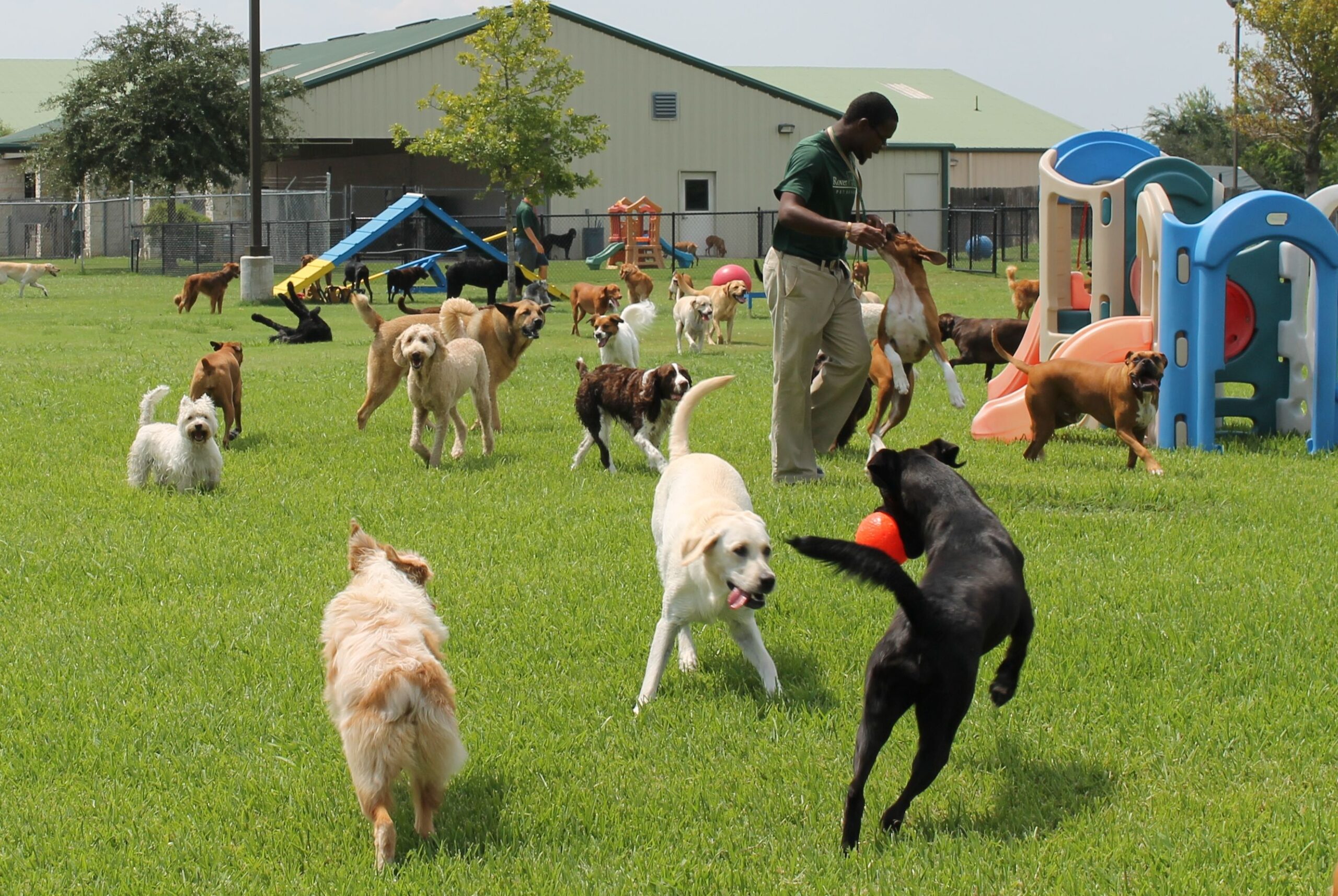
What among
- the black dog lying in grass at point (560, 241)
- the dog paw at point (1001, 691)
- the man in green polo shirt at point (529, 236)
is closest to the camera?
the dog paw at point (1001, 691)

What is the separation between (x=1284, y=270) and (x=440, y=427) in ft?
23.2

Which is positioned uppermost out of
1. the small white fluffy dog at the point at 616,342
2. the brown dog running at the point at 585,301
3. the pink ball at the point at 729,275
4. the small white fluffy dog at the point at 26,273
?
the small white fluffy dog at the point at 26,273

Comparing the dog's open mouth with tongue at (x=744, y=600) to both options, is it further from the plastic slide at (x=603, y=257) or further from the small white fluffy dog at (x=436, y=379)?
the plastic slide at (x=603, y=257)

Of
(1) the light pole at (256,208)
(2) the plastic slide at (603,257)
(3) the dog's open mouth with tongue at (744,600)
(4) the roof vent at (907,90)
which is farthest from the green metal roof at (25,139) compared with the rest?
(3) the dog's open mouth with tongue at (744,600)

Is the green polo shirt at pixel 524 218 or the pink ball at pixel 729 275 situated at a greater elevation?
the green polo shirt at pixel 524 218

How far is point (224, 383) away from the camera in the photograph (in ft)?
34.2

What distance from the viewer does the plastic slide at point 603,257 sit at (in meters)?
38.2

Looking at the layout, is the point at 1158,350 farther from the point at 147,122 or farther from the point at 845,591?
the point at 147,122

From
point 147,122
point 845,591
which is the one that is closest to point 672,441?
point 845,591

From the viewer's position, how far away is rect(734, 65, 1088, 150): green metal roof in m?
56.3

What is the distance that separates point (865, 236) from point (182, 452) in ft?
15.6

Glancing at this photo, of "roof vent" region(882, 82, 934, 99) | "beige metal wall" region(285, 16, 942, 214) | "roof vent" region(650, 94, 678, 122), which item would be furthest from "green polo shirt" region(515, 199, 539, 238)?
"roof vent" region(882, 82, 934, 99)

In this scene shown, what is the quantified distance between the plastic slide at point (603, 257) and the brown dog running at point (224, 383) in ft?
90.3

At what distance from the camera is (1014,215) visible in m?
53.6
